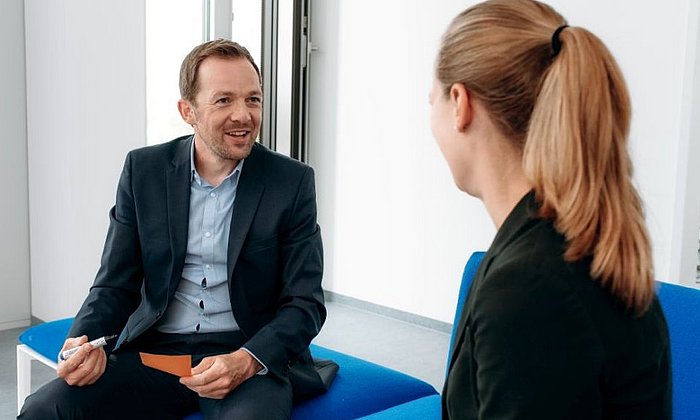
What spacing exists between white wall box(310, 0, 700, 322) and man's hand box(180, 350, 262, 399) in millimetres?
2148

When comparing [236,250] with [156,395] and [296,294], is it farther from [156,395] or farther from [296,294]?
[156,395]

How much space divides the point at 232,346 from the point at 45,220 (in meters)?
2.14

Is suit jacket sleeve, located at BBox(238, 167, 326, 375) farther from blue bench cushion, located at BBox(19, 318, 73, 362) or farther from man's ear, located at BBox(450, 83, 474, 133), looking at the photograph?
man's ear, located at BBox(450, 83, 474, 133)

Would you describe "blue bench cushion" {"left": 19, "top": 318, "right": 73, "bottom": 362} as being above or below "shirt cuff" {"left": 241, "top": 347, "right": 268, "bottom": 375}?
below

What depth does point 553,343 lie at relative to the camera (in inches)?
32.7

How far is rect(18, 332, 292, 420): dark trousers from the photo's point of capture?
1.78 m

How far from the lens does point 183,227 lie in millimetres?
2029

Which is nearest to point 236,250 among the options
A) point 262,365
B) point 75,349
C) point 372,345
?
point 262,365

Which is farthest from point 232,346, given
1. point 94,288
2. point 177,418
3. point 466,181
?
point 466,181

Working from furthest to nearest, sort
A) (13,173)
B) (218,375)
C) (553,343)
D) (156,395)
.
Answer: (13,173) < (156,395) < (218,375) < (553,343)

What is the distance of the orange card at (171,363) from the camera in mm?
1763

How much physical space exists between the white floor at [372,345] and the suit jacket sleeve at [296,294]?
142 centimetres

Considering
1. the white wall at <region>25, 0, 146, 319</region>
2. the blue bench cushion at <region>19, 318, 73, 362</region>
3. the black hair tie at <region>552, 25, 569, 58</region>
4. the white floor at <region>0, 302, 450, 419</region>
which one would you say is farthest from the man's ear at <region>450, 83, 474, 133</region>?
the white wall at <region>25, 0, 146, 319</region>

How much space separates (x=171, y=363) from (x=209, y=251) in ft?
1.16
